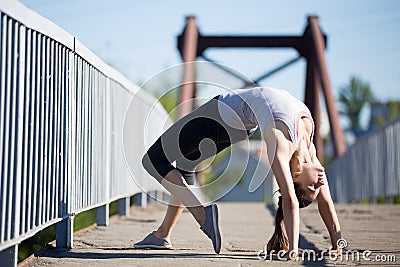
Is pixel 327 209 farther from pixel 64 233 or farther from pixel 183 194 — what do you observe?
pixel 64 233

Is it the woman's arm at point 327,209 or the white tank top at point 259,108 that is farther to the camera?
the woman's arm at point 327,209

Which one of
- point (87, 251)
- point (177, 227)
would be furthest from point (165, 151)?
point (177, 227)

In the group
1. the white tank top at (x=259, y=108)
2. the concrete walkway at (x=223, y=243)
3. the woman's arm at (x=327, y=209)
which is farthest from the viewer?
the woman's arm at (x=327, y=209)

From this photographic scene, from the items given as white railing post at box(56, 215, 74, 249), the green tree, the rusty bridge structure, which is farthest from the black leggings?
the green tree

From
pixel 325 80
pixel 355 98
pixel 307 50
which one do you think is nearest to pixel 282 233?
pixel 325 80

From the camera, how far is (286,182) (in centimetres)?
455

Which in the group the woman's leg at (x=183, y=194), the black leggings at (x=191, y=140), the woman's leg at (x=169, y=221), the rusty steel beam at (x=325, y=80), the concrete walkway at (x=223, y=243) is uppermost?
the rusty steel beam at (x=325, y=80)

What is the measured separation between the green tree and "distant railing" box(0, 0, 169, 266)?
93.9 metres

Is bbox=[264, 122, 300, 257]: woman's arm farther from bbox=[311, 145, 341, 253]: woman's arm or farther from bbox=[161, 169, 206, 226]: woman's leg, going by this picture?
bbox=[161, 169, 206, 226]: woman's leg

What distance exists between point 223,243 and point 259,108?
4.59 ft

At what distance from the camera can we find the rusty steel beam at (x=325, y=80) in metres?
20.2

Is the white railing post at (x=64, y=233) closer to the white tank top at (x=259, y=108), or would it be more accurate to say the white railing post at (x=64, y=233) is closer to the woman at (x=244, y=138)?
the woman at (x=244, y=138)

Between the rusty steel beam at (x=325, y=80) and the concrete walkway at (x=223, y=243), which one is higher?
the rusty steel beam at (x=325, y=80)

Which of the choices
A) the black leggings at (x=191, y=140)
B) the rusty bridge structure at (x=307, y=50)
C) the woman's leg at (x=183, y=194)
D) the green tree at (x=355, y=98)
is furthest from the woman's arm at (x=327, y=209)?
the green tree at (x=355, y=98)
